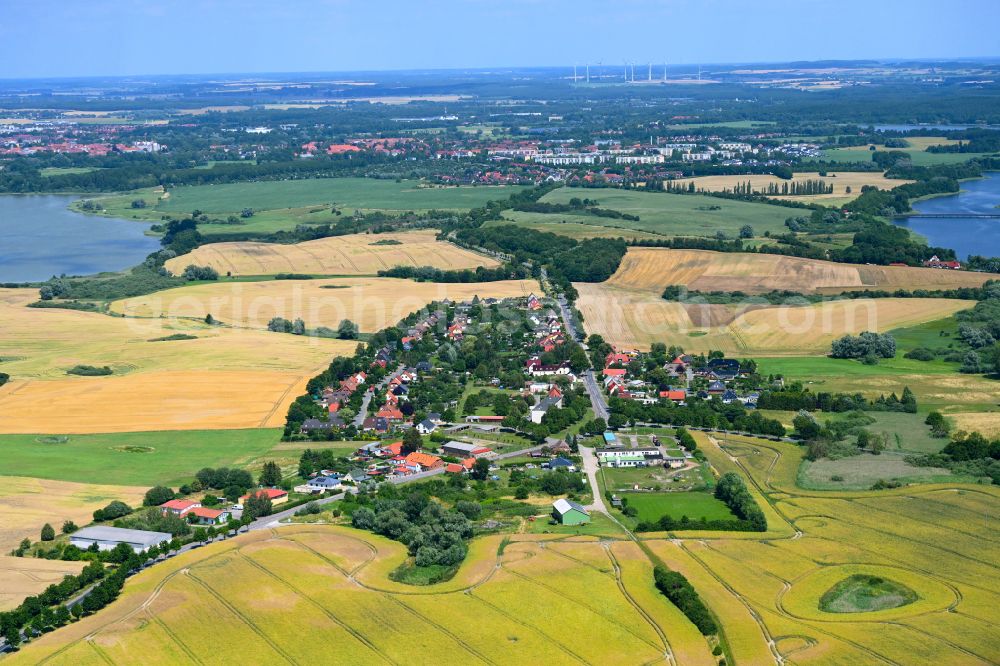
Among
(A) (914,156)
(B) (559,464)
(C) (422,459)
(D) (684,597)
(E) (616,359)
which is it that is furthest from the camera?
(A) (914,156)

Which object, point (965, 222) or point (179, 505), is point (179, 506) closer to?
point (179, 505)

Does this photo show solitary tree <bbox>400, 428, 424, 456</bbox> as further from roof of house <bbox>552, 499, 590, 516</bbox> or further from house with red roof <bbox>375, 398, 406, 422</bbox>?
roof of house <bbox>552, 499, 590, 516</bbox>

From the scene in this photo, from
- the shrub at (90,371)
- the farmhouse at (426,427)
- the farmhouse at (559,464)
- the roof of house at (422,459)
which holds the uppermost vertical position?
the shrub at (90,371)

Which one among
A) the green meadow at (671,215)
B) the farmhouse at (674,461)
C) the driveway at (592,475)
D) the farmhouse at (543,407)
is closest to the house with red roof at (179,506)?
the driveway at (592,475)

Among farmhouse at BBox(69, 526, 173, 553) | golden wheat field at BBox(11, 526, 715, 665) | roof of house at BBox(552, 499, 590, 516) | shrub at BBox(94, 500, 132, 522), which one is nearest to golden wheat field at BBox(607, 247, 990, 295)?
roof of house at BBox(552, 499, 590, 516)

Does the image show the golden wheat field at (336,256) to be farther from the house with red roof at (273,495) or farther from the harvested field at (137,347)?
the house with red roof at (273,495)

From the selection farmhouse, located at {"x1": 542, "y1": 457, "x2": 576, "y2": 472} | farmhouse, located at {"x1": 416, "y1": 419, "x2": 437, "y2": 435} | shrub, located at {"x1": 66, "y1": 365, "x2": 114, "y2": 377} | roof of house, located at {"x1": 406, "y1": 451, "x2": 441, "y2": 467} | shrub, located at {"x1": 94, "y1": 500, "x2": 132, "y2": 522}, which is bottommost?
farmhouse, located at {"x1": 416, "y1": 419, "x2": 437, "y2": 435}

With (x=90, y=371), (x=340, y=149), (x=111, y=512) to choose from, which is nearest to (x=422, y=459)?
(x=111, y=512)
